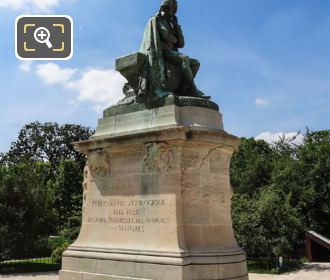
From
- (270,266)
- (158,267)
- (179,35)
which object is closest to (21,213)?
(270,266)

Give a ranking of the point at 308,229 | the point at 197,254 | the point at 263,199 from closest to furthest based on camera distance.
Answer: the point at 197,254 → the point at 263,199 → the point at 308,229

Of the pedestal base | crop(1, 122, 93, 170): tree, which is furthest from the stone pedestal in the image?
crop(1, 122, 93, 170): tree

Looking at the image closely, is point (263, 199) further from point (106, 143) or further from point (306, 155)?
point (106, 143)

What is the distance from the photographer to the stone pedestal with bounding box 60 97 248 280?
32.7ft

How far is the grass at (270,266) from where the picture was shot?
27059 mm

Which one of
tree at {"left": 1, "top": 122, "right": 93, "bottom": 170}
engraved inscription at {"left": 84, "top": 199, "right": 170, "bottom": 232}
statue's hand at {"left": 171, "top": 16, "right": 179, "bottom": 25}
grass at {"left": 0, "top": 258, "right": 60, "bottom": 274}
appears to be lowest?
grass at {"left": 0, "top": 258, "right": 60, "bottom": 274}

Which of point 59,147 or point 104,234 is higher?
point 59,147

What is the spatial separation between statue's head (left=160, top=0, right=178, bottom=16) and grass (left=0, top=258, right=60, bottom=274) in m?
19.0

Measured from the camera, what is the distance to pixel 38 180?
94.7 feet

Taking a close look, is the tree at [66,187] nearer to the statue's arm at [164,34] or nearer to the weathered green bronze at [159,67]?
the weathered green bronze at [159,67]

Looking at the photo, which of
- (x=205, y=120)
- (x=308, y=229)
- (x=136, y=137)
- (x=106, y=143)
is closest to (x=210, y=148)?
(x=205, y=120)

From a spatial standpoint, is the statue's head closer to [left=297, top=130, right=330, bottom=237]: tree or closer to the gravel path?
the gravel path

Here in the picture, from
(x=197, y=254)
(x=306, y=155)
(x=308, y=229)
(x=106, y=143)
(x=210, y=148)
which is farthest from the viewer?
(x=306, y=155)

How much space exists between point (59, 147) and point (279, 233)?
41664mm
